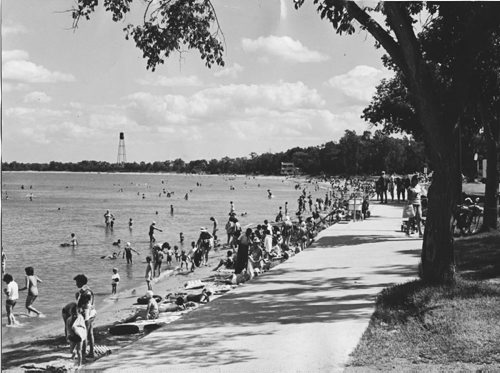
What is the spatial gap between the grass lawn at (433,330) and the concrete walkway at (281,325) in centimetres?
27

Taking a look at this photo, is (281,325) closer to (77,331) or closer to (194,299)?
(77,331)

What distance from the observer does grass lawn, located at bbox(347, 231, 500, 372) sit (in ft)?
20.5

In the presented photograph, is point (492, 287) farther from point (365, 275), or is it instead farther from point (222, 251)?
point (222, 251)

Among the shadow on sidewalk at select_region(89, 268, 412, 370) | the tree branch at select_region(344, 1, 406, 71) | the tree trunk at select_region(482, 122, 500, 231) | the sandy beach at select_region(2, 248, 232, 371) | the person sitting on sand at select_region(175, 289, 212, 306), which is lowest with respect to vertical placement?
the sandy beach at select_region(2, 248, 232, 371)

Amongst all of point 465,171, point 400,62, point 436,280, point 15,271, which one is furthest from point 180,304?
point 465,171

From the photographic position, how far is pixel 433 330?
23.6 feet

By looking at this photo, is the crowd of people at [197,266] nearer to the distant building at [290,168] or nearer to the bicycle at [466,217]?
the bicycle at [466,217]

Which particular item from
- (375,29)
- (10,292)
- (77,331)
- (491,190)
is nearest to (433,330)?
(375,29)

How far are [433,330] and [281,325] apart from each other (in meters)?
2.05

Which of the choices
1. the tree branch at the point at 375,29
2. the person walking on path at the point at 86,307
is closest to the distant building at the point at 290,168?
the person walking on path at the point at 86,307

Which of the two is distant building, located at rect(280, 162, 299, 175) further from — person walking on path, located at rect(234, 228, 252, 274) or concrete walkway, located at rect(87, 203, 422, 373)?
concrete walkway, located at rect(87, 203, 422, 373)

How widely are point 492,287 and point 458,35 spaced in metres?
5.67

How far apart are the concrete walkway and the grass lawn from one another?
0.89 ft

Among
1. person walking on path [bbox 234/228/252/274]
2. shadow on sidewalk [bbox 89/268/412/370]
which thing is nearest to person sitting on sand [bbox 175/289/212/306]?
person walking on path [bbox 234/228/252/274]
